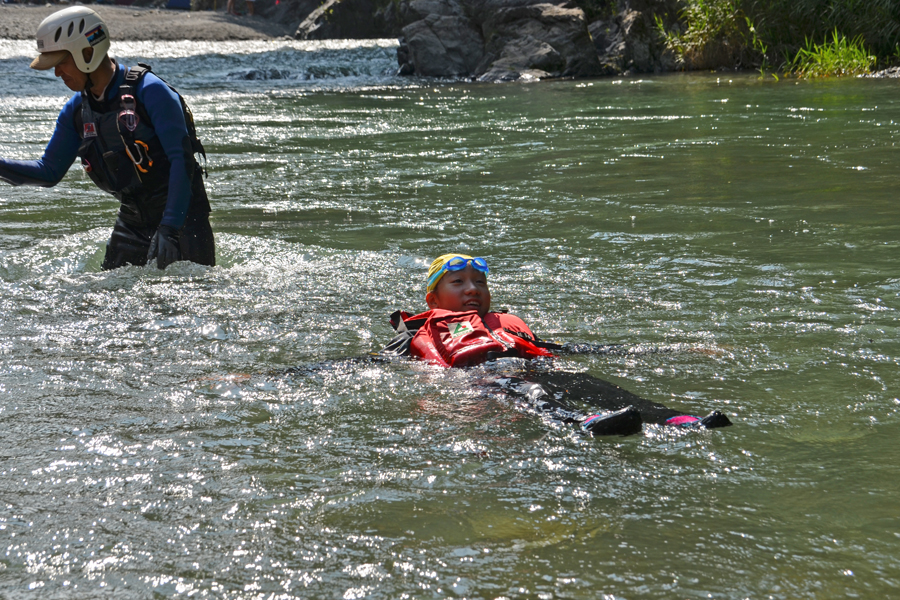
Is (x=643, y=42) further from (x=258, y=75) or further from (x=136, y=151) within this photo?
(x=136, y=151)

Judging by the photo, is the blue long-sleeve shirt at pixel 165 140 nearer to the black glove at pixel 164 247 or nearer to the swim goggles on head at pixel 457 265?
the black glove at pixel 164 247

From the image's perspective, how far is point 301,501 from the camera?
135 inches

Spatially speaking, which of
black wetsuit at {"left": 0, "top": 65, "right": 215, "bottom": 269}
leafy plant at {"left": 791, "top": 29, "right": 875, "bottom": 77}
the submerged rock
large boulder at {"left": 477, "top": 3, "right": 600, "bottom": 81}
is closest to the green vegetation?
leafy plant at {"left": 791, "top": 29, "right": 875, "bottom": 77}

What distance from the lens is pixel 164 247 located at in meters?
6.32

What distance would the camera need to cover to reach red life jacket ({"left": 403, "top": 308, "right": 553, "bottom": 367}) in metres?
5.18

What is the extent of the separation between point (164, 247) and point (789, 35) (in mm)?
20423

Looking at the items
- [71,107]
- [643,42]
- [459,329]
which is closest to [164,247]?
[71,107]

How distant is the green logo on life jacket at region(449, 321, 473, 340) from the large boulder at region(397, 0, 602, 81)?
69.4 feet

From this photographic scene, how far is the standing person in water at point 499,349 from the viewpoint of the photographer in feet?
13.0

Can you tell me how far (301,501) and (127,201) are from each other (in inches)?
164

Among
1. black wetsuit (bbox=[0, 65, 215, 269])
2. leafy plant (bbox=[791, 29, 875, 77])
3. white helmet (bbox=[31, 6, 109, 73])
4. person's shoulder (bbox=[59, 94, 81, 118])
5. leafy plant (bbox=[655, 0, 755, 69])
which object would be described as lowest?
black wetsuit (bbox=[0, 65, 215, 269])

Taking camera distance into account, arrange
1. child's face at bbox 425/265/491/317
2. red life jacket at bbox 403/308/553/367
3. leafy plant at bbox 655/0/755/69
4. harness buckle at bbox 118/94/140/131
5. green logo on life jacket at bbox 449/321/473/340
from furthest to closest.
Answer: leafy plant at bbox 655/0/755/69
harness buckle at bbox 118/94/140/131
child's face at bbox 425/265/491/317
green logo on life jacket at bbox 449/321/473/340
red life jacket at bbox 403/308/553/367

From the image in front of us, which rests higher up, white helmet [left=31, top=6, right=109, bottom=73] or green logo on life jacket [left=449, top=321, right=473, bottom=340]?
white helmet [left=31, top=6, right=109, bottom=73]

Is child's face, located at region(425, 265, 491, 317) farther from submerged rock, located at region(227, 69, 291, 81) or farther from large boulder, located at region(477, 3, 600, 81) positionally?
submerged rock, located at region(227, 69, 291, 81)
